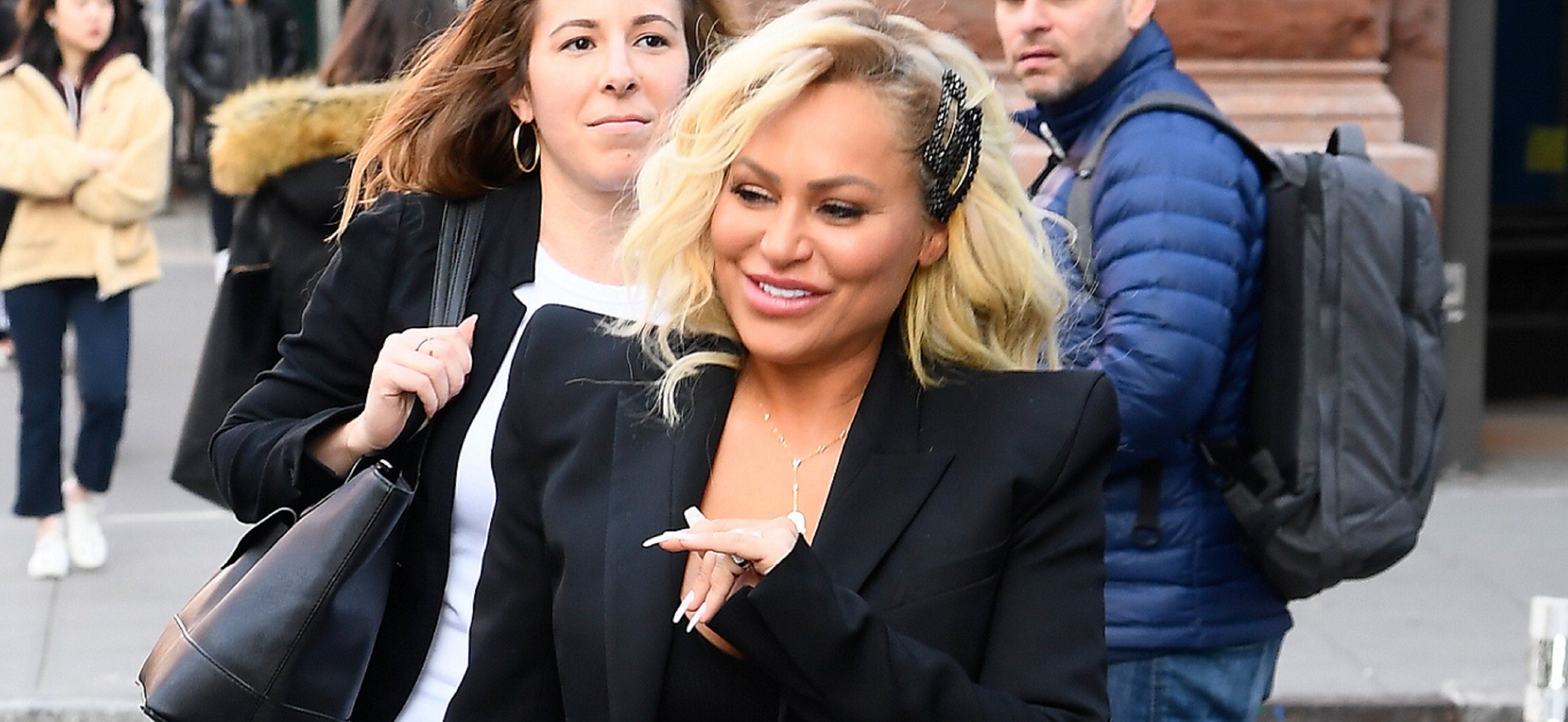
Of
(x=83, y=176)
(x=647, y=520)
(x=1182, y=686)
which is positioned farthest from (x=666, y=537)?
(x=83, y=176)

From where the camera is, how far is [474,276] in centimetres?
283

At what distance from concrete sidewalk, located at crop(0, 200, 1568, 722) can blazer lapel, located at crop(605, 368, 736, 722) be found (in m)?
3.79

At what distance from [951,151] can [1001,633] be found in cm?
49

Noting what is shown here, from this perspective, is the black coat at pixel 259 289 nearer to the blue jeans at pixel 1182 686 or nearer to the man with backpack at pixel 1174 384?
the man with backpack at pixel 1174 384

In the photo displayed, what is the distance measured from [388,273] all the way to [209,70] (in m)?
12.7

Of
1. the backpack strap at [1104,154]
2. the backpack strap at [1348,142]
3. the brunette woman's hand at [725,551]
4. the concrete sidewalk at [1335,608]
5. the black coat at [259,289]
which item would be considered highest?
the brunette woman's hand at [725,551]

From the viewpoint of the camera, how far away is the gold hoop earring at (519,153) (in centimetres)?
303

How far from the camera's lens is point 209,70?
14812mm

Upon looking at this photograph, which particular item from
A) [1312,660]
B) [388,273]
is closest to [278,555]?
[388,273]

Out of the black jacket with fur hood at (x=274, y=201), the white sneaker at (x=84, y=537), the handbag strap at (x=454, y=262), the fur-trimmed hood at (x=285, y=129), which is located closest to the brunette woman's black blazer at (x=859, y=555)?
the handbag strap at (x=454, y=262)

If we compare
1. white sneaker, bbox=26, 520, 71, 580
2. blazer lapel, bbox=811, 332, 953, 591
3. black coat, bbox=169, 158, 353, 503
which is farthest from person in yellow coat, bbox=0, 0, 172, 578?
blazer lapel, bbox=811, 332, 953, 591

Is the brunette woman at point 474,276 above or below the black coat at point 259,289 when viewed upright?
above

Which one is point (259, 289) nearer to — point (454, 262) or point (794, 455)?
point (454, 262)

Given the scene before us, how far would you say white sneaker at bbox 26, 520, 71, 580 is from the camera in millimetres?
6820
